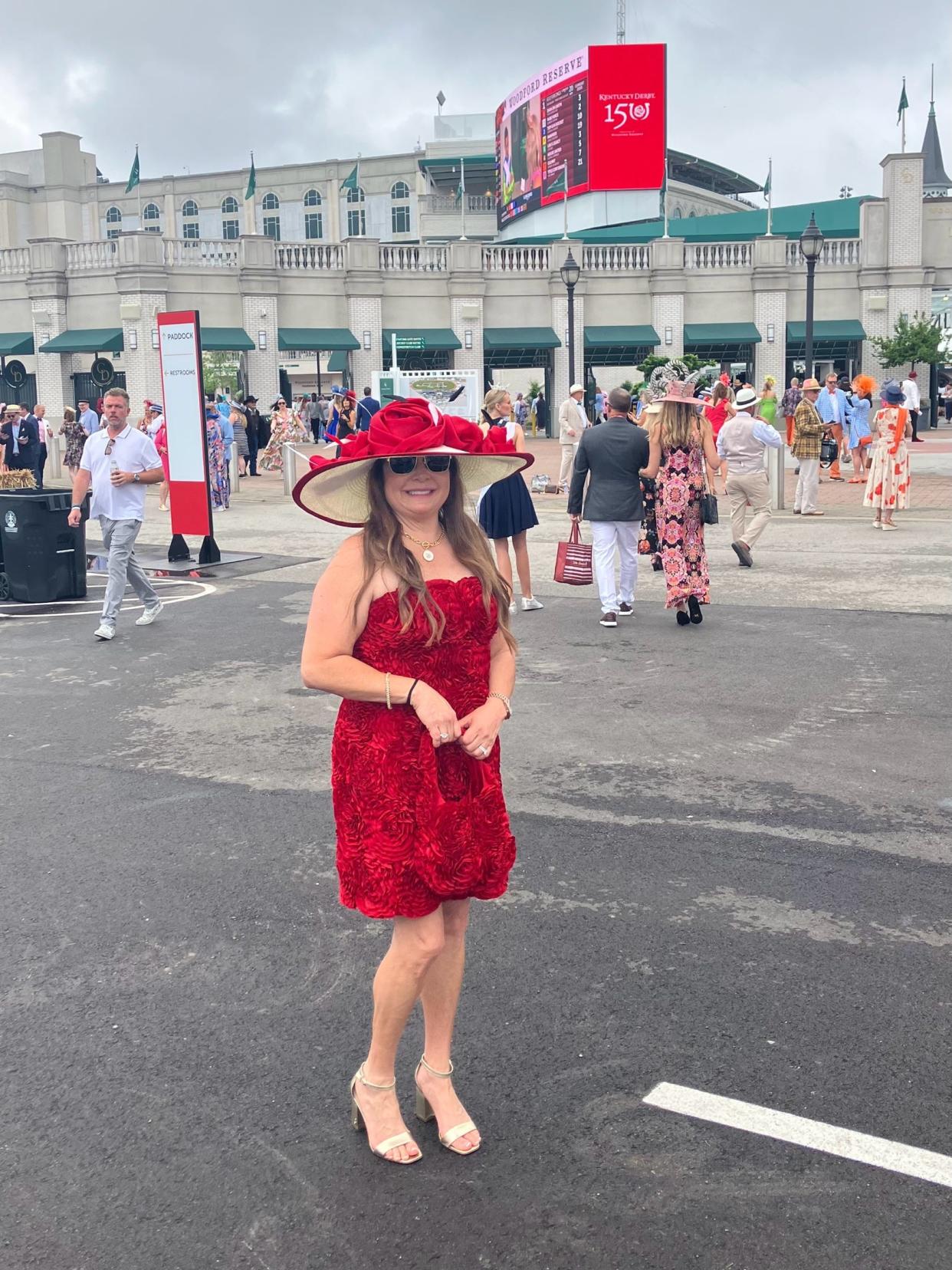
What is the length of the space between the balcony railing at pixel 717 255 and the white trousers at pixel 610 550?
40.7 metres

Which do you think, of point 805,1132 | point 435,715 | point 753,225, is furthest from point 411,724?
point 753,225

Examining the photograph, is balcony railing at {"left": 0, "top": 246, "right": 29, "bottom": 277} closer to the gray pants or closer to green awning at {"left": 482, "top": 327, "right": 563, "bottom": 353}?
green awning at {"left": 482, "top": 327, "right": 563, "bottom": 353}

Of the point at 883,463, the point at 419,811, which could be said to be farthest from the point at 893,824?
the point at 883,463

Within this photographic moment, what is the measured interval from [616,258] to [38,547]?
3952 cm

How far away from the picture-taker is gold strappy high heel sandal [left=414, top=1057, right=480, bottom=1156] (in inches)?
128

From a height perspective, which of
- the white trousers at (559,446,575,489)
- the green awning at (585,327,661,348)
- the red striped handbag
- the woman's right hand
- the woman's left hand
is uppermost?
the green awning at (585,327,661,348)

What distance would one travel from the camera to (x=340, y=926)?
15.4 ft

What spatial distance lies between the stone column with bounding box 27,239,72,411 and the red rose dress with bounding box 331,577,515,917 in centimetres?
4613

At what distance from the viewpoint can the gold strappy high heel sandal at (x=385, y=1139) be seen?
322 cm

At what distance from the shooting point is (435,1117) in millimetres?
3363

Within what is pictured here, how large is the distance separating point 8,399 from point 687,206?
49.0 m

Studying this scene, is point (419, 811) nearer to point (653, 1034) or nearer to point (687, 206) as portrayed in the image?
point (653, 1034)

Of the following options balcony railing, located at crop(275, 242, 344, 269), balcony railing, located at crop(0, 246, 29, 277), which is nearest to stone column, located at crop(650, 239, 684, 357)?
balcony railing, located at crop(275, 242, 344, 269)

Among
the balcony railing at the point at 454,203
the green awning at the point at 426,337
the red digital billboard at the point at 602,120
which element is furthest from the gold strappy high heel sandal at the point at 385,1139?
the balcony railing at the point at 454,203
